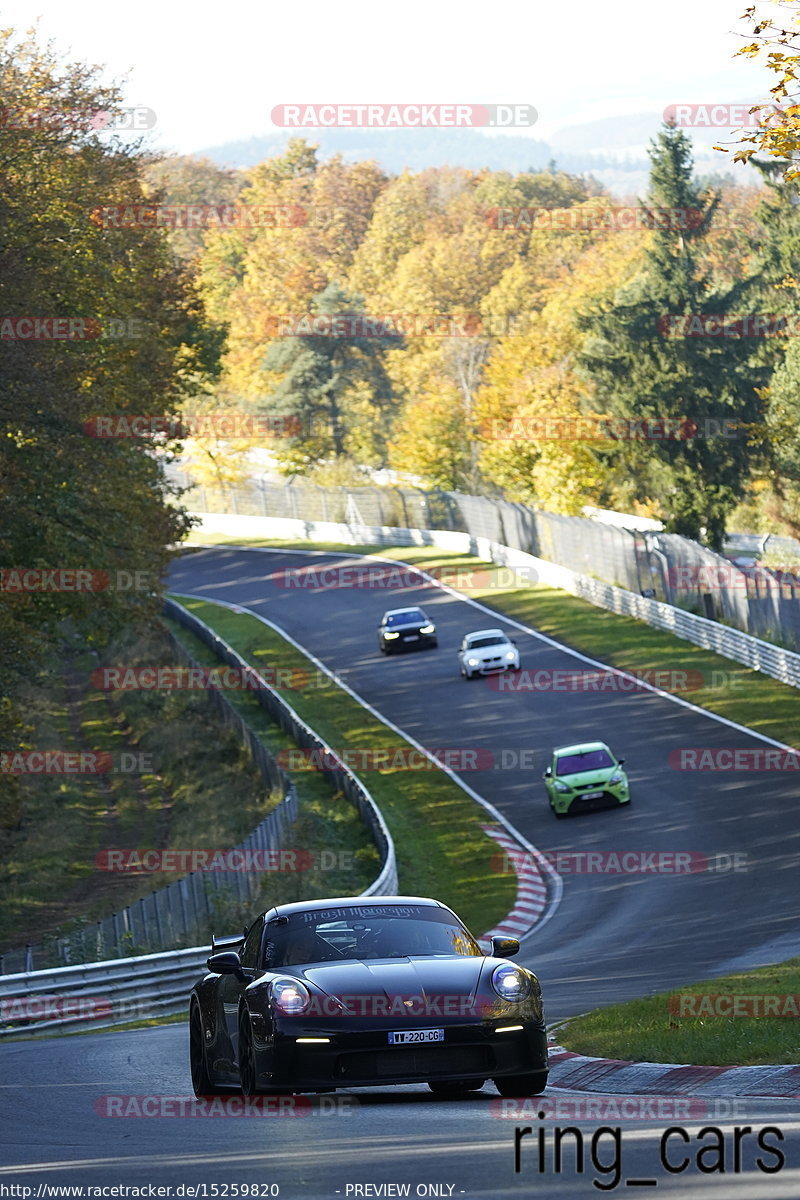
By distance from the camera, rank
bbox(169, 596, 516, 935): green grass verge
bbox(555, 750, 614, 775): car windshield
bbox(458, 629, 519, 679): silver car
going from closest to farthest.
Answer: bbox(169, 596, 516, 935): green grass verge
bbox(555, 750, 614, 775): car windshield
bbox(458, 629, 519, 679): silver car

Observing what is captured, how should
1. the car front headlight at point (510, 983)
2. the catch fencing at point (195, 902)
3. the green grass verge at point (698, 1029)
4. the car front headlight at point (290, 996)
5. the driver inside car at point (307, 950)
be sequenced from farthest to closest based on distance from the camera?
the catch fencing at point (195, 902) < the green grass verge at point (698, 1029) < the driver inside car at point (307, 950) < the car front headlight at point (510, 983) < the car front headlight at point (290, 996)

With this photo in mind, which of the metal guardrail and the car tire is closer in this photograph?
the car tire

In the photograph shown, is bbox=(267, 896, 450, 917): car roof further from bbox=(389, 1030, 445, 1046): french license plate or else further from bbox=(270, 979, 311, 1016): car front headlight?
bbox=(389, 1030, 445, 1046): french license plate

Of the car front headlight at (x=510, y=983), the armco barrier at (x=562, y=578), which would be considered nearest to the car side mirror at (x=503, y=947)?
the car front headlight at (x=510, y=983)

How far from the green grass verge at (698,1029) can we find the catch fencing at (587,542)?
28.9 meters

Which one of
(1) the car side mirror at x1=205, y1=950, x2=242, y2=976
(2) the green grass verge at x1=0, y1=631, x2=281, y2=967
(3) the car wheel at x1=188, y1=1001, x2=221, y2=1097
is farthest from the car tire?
(2) the green grass verge at x1=0, y1=631, x2=281, y2=967

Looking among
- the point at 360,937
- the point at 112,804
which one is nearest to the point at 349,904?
the point at 360,937

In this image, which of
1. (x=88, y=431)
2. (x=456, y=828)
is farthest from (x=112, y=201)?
(x=456, y=828)

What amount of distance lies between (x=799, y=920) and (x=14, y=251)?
1815cm

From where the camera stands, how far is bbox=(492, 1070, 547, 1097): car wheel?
9.64 meters

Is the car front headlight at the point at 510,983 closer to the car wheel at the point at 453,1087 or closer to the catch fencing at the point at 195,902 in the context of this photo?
the car wheel at the point at 453,1087

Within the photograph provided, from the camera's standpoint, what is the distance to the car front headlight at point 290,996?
9.41 m

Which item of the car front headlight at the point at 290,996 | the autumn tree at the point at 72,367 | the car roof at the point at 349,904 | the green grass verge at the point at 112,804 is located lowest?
the green grass verge at the point at 112,804

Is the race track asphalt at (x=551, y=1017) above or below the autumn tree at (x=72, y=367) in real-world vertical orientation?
below
